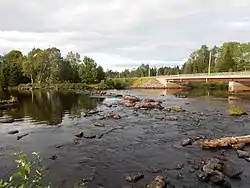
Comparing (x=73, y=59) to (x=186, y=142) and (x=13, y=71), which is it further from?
(x=186, y=142)

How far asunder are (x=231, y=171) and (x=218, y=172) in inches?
42.0

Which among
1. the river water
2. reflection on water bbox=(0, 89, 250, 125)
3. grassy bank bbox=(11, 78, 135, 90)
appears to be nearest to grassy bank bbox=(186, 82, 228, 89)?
grassy bank bbox=(11, 78, 135, 90)

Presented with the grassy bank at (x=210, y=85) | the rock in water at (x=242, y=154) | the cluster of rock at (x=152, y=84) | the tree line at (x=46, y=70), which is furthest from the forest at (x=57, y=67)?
the rock in water at (x=242, y=154)

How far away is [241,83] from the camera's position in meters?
89.2

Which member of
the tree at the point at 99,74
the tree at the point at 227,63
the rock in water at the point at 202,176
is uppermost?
the tree at the point at 227,63

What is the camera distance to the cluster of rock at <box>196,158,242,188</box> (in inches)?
618

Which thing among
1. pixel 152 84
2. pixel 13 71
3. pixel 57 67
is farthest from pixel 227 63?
pixel 13 71

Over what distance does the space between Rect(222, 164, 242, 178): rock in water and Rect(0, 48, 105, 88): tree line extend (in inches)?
4310

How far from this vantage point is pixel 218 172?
16.5 m

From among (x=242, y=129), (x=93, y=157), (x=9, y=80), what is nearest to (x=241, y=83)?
(x=242, y=129)

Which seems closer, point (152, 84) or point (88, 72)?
point (152, 84)

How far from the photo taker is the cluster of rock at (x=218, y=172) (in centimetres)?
1569

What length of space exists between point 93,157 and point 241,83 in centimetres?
7997

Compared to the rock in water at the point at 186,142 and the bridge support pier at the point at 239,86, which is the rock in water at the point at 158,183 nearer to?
the rock in water at the point at 186,142
